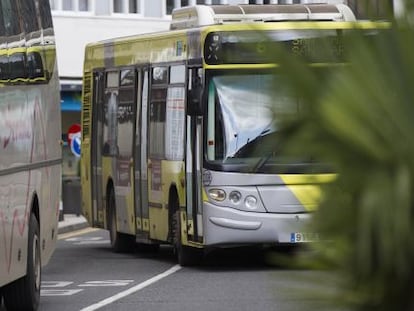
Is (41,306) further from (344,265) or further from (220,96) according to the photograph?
(344,265)

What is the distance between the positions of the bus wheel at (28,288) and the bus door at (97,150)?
10104 mm

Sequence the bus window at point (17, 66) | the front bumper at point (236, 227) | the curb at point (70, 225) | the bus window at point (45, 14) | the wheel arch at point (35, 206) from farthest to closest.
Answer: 1. the curb at point (70, 225)
2. the front bumper at point (236, 227)
3. the bus window at point (45, 14)
4. the wheel arch at point (35, 206)
5. the bus window at point (17, 66)

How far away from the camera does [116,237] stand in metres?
23.0

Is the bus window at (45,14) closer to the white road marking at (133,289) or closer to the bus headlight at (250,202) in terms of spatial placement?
the white road marking at (133,289)

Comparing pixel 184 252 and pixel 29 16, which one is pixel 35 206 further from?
pixel 184 252

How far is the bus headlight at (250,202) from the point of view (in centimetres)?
1814

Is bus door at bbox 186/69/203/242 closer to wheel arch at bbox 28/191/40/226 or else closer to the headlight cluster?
the headlight cluster

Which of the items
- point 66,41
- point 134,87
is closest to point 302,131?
point 134,87

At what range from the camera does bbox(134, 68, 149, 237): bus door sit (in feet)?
68.7

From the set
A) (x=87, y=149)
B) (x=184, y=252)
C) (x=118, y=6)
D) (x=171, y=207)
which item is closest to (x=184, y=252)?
(x=184, y=252)

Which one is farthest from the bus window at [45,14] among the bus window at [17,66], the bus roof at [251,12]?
the bus roof at [251,12]

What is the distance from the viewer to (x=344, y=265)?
12.0 ft

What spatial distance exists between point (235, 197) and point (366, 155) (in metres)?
14.7

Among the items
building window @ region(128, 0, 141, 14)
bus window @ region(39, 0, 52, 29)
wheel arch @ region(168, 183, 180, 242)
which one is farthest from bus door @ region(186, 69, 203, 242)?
building window @ region(128, 0, 141, 14)
